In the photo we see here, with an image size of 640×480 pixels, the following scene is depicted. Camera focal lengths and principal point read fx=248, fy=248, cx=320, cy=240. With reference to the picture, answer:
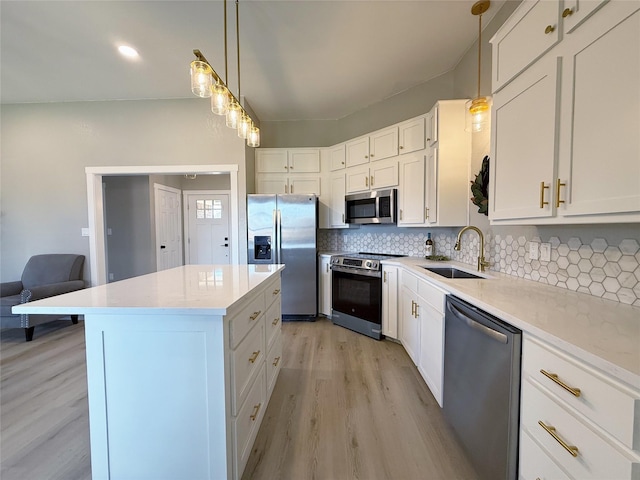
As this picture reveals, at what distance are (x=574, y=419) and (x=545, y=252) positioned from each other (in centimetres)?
109

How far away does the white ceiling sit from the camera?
1.92 meters

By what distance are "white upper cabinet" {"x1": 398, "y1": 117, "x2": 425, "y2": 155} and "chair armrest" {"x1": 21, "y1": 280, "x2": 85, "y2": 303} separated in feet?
14.2

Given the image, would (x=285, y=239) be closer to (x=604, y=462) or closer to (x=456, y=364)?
(x=456, y=364)

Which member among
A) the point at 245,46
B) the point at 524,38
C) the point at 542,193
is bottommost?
the point at 542,193

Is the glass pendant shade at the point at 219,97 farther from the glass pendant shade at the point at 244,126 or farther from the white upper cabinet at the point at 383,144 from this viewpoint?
the white upper cabinet at the point at 383,144

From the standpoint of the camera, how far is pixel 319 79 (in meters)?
2.82

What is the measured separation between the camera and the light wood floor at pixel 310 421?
1.31 metres

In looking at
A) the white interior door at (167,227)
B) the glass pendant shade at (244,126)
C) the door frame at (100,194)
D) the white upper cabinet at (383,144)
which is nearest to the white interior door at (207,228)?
the white interior door at (167,227)

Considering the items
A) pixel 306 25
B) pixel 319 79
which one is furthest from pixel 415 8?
pixel 319 79

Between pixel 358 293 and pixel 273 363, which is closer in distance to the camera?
pixel 273 363

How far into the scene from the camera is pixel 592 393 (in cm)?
68

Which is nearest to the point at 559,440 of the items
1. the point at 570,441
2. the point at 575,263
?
the point at 570,441

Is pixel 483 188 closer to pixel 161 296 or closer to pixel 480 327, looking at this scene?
pixel 480 327

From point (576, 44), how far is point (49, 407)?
365 cm
